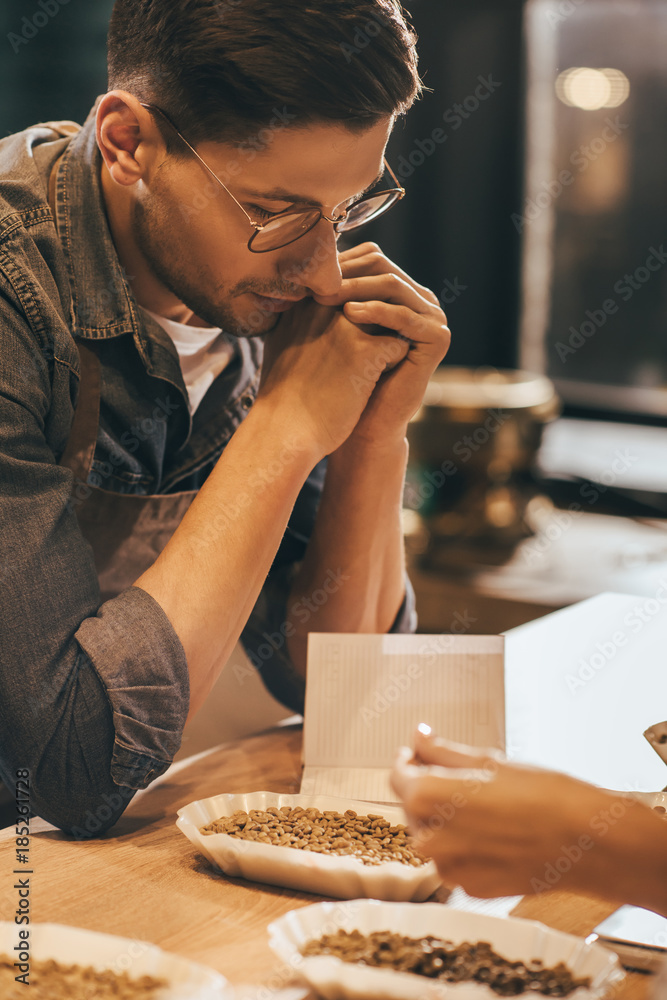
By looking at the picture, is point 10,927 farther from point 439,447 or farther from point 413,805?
point 439,447

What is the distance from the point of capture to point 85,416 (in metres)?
1.15

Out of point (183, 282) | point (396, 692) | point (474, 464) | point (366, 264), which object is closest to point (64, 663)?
point (396, 692)

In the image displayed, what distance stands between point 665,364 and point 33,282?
9.10 ft

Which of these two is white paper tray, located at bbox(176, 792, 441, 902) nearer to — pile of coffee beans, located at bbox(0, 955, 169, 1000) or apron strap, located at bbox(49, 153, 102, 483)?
pile of coffee beans, located at bbox(0, 955, 169, 1000)

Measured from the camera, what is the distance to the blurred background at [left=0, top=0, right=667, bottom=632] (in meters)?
3.16

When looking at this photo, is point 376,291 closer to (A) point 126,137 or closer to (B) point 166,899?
(A) point 126,137

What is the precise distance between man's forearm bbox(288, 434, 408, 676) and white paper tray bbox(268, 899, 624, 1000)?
Answer: 1.94 feet

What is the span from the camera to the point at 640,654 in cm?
160

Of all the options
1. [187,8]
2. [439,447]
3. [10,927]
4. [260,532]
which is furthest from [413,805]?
[439,447]

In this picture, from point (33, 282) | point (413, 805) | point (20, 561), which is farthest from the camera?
point (33, 282)

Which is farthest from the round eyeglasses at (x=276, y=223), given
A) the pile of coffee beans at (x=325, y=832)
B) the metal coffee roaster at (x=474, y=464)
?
the metal coffee roaster at (x=474, y=464)

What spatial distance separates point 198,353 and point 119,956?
0.85 m

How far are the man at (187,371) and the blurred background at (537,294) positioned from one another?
1777mm

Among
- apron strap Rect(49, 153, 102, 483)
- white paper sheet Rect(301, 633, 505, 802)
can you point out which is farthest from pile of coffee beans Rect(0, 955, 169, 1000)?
apron strap Rect(49, 153, 102, 483)
